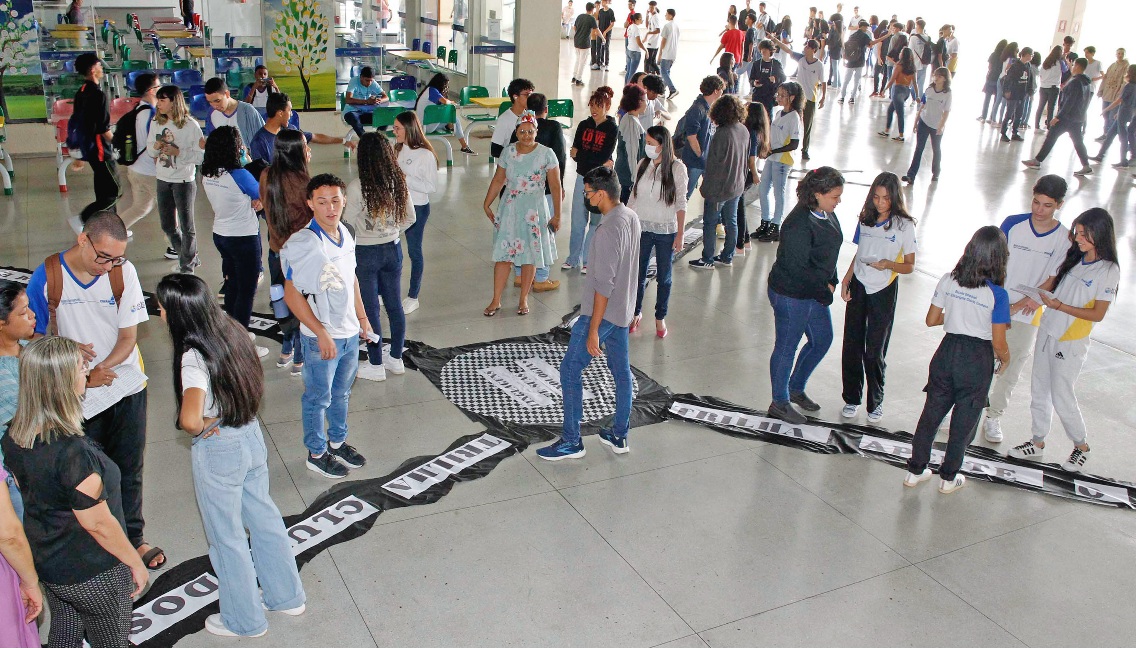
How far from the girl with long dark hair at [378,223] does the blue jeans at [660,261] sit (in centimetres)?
172

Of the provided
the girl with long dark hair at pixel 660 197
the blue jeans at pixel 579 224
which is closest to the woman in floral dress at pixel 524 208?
the girl with long dark hair at pixel 660 197

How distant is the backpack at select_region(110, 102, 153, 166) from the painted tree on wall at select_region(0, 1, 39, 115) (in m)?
5.05

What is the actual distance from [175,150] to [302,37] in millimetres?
7375

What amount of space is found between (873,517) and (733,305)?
10.6 ft

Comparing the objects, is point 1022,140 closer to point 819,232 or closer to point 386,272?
point 819,232

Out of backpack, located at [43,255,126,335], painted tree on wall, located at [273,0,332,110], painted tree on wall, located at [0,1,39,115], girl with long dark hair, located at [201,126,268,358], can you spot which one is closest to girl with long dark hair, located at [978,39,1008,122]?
painted tree on wall, located at [273,0,332,110]

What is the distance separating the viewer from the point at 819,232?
5195mm

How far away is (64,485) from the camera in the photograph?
2.81 meters

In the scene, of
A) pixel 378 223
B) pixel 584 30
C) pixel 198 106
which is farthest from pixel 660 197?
pixel 584 30

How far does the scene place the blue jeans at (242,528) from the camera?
3283 millimetres

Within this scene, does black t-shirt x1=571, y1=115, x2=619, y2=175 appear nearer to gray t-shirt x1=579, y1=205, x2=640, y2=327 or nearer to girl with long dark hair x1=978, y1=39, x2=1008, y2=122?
gray t-shirt x1=579, y1=205, x2=640, y2=327

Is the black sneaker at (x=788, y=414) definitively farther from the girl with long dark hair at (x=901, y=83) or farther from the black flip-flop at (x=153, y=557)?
the girl with long dark hair at (x=901, y=83)

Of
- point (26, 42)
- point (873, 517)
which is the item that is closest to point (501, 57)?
point (26, 42)

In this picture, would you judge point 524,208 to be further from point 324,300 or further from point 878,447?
point 878,447
